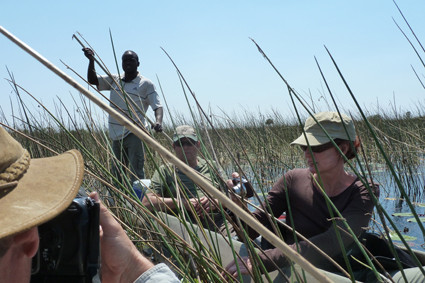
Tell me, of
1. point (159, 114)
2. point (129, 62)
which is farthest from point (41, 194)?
point (129, 62)

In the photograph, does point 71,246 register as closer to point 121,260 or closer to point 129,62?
point 121,260

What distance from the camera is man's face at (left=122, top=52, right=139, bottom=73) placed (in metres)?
4.47

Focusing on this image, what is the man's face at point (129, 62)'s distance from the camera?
14.7 ft

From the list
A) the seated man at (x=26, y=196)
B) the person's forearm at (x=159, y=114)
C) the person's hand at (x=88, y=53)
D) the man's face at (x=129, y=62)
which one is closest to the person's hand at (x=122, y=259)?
the seated man at (x=26, y=196)

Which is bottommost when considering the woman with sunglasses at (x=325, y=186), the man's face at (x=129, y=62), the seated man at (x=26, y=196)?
the woman with sunglasses at (x=325, y=186)

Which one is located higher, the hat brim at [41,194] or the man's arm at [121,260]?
the hat brim at [41,194]

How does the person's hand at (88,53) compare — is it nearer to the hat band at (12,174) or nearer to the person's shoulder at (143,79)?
the hat band at (12,174)

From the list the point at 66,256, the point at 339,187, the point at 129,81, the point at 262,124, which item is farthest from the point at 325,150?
the point at 262,124

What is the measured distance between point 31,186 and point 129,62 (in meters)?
3.99

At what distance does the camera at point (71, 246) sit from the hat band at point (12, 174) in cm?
17

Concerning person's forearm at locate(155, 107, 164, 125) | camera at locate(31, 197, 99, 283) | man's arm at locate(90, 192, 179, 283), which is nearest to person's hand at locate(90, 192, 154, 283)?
man's arm at locate(90, 192, 179, 283)

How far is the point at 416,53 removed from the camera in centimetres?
100

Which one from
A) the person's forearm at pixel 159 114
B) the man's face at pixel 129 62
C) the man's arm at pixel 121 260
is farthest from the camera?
the man's face at pixel 129 62

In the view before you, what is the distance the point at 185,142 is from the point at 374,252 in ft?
4.89
